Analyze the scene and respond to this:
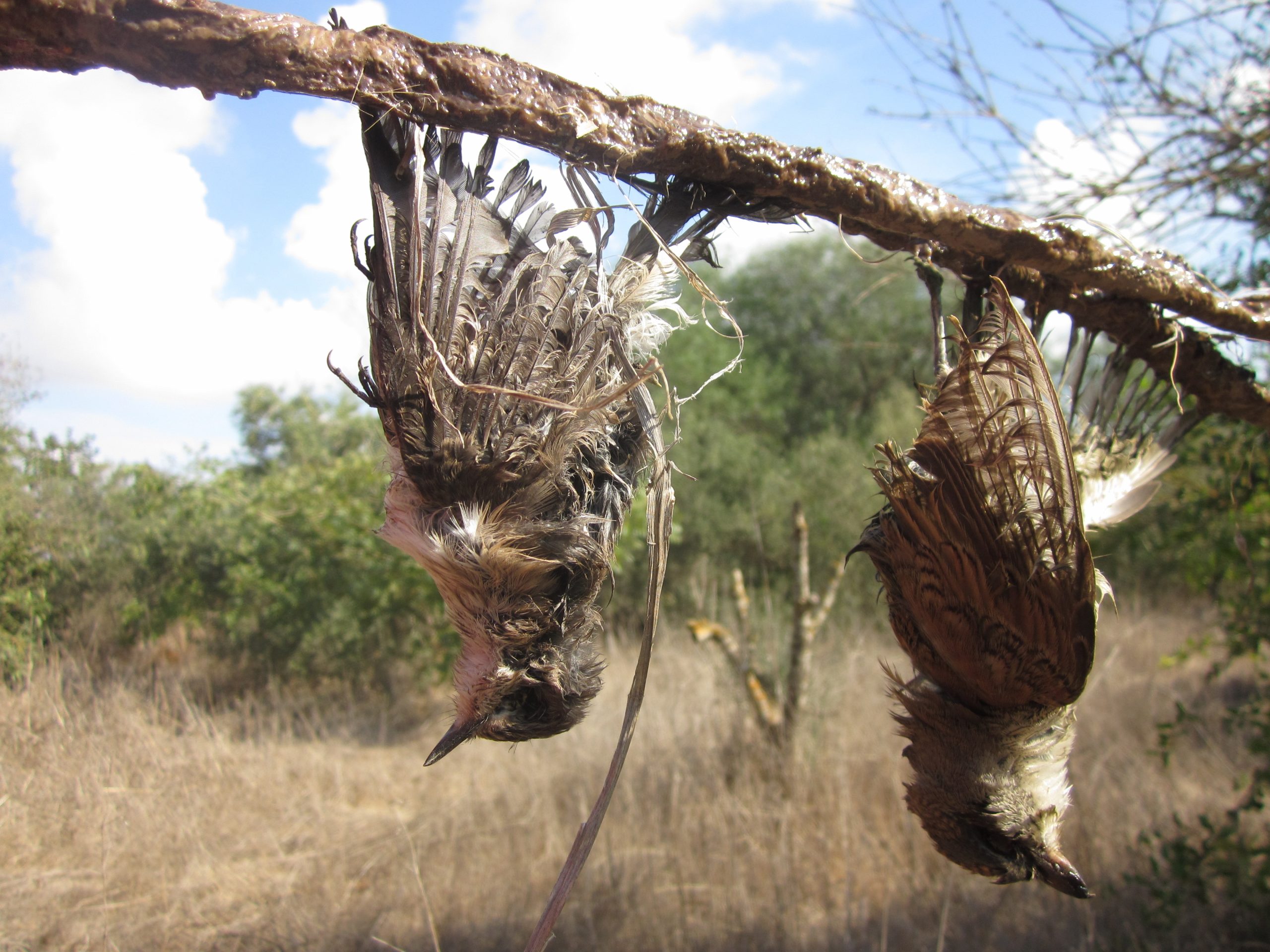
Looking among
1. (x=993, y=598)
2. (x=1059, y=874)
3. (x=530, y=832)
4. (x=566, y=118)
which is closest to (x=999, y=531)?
(x=993, y=598)

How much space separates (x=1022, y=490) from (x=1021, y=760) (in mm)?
631

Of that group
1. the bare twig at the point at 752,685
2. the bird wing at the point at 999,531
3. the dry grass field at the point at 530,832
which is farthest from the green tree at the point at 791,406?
the bird wing at the point at 999,531

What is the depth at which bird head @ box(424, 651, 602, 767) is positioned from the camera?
135cm

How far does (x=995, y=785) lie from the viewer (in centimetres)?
161

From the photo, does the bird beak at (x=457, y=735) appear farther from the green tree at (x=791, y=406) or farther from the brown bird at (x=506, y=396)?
the green tree at (x=791, y=406)

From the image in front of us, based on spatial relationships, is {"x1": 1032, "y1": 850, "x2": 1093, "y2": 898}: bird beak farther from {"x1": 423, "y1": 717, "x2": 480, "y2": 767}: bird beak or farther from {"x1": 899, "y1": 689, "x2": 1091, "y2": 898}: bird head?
{"x1": 423, "y1": 717, "x2": 480, "y2": 767}: bird beak

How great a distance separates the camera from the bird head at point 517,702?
1354mm

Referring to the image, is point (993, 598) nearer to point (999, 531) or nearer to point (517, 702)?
point (999, 531)

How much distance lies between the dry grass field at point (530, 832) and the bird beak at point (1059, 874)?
142 cm

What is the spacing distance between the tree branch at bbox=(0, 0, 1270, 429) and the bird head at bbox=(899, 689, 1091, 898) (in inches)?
37.2

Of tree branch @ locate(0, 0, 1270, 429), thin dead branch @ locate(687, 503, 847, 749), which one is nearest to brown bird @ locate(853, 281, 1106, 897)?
tree branch @ locate(0, 0, 1270, 429)

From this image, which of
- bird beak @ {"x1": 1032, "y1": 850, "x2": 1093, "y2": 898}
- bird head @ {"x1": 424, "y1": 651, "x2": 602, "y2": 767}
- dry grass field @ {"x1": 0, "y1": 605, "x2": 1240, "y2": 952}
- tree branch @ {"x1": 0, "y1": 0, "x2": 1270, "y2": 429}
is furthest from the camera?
dry grass field @ {"x1": 0, "y1": 605, "x2": 1240, "y2": 952}

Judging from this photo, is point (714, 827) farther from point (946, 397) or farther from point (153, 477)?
point (153, 477)

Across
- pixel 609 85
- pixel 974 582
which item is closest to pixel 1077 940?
Answer: pixel 974 582
